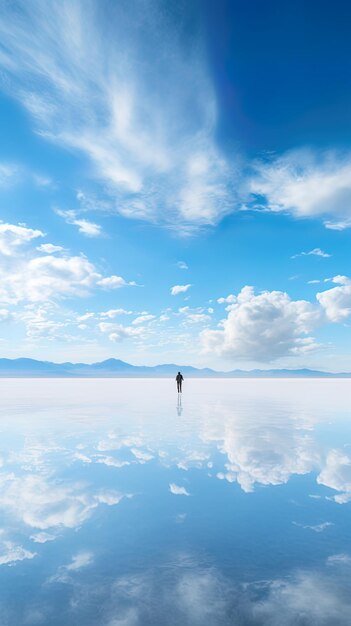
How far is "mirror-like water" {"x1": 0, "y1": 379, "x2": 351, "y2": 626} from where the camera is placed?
16.4 feet

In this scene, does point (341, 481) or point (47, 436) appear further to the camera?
point (47, 436)

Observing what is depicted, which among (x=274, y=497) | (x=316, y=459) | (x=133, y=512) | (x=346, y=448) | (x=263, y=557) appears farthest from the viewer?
(x=346, y=448)

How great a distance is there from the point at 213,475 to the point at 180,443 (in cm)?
447

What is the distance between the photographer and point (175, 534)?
7.26 m

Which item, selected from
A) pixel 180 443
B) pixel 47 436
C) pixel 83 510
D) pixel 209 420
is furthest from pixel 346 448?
pixel 47 436

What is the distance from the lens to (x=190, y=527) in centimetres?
758

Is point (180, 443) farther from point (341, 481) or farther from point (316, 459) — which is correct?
point (341, 481)

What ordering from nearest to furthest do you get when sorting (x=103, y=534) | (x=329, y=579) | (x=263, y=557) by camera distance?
(x=329, y=579)
(x=263, y=557)
(x=103, y=534)

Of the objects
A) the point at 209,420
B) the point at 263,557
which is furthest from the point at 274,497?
the point at 209,420

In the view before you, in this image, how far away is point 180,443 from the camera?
15453mm

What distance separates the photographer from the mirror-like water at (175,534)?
5008 millimetres

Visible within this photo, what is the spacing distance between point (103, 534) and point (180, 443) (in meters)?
8.41

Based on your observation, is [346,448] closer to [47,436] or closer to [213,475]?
[213,475]

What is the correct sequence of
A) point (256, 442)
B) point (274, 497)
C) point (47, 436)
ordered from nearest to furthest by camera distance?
point (274, 497), point (256, 442), point (47, 436)
